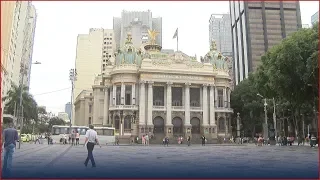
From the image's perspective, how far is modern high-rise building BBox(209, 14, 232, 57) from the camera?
486ft

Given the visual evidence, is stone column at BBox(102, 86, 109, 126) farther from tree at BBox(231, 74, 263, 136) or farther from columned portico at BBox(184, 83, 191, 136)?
tree at BBox(231, 74, 263, 136)

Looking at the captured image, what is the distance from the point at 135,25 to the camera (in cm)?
11225

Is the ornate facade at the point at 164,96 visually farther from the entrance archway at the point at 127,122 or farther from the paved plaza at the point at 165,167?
the paved plaza at the point at 165,167

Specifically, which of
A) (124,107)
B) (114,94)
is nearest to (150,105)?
(124,107)

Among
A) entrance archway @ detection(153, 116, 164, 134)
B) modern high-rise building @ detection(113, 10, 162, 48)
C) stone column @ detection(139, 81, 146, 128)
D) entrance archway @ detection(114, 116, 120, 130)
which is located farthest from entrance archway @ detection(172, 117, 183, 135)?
modern high-rise building @ detection(113, 10, 162, 48)

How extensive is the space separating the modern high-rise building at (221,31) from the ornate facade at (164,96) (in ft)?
268

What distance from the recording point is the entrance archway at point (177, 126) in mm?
64875

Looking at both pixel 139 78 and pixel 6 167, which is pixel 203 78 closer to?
pixel 139 78

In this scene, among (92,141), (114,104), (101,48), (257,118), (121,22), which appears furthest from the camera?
(121,22)

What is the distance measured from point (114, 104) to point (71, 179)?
53.7 meters

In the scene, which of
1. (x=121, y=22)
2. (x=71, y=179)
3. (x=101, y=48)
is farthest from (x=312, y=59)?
(x=121, y=22)

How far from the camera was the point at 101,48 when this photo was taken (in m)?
115

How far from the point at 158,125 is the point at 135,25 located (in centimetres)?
5607

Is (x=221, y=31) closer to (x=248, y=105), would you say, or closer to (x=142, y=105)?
(x=248, y=105)
